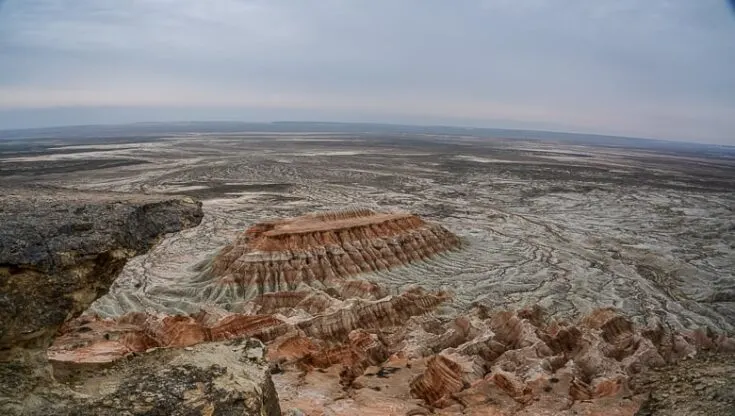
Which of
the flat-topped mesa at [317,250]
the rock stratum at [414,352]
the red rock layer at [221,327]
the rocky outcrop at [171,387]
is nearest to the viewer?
the rocky outcrop at [171,387]

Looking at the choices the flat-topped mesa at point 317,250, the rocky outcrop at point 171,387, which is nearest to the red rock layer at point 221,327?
the rocky outcrop at point 171,387

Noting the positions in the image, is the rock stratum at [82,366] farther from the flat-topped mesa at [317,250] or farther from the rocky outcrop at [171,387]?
the flat-topped mesa at [317,250]

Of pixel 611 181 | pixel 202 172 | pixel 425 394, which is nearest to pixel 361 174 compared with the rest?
pixel 202 172

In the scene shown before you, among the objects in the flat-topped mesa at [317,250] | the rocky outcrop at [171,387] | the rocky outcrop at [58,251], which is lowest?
the flat-topped mesa at [317,250]

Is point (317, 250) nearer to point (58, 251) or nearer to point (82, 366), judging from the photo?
point (82, 366)

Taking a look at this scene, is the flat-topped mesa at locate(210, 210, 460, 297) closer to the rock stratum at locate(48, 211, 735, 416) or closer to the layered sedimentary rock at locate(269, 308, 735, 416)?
the rock stratum at locate(48, 211, 735, 416)

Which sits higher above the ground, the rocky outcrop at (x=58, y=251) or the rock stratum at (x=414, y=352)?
the rocky outcrop at (x=58, y=251)

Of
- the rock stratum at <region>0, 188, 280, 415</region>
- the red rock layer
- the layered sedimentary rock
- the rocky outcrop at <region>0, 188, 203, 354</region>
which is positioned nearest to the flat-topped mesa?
the red rock layer

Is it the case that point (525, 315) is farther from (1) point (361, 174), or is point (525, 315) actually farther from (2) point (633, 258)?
(1) point (361, 174)
